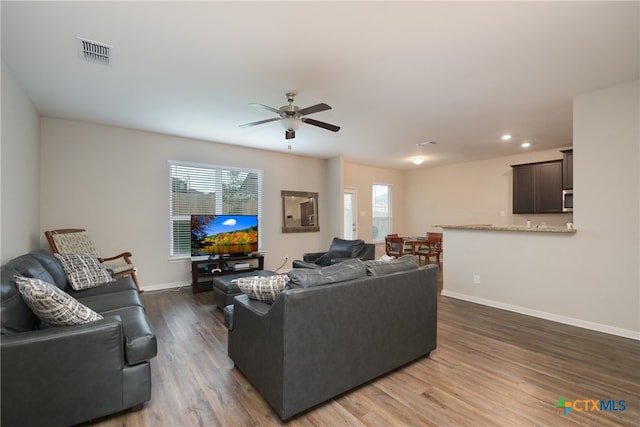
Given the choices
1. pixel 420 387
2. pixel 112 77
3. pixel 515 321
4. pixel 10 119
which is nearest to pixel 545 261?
pixel 515 321

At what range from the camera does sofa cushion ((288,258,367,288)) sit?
182cm

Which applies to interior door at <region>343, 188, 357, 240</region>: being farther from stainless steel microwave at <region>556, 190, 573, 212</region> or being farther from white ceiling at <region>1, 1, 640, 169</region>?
stainless steel microwave at <region>556, 190, 573, 212</region>

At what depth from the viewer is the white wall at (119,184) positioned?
4.11 meters

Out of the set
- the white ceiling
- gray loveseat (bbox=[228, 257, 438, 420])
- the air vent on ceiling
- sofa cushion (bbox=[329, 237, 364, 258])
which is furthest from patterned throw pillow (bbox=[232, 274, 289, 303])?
sofa cushion (bbox=[329, 237, 364, 258])

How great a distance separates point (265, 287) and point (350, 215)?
5640mm

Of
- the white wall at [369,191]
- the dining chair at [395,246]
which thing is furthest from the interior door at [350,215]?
the dining chair at [395,246]

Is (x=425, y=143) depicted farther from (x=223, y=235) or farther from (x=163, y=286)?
(x=163, y=286)

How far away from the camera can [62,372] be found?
1.58m

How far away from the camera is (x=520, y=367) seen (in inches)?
94.1

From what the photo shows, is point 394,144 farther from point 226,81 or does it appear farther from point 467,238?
point 226,81

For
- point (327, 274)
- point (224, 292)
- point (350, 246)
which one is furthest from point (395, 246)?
point (327, 274)

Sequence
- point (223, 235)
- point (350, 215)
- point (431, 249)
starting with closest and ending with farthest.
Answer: point (223, 235) → point (431, 249) → point (350, 215)

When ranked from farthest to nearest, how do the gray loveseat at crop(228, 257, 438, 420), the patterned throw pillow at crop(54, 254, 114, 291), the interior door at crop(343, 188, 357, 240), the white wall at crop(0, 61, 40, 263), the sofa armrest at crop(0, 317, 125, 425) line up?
the interior door at crop(343, 188, 357, 240)
the patterned throw pillow at crop(54, 254, 114, 291)
the white wall at crop(0, 61, 40, 263)
the gray loveseat at crop(228, 257, 438, 420)
the sofa armrest at crop(0, 317, 125, 425)

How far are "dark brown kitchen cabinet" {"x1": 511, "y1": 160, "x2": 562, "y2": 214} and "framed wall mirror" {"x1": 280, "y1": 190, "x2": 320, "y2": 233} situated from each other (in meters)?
4.30
